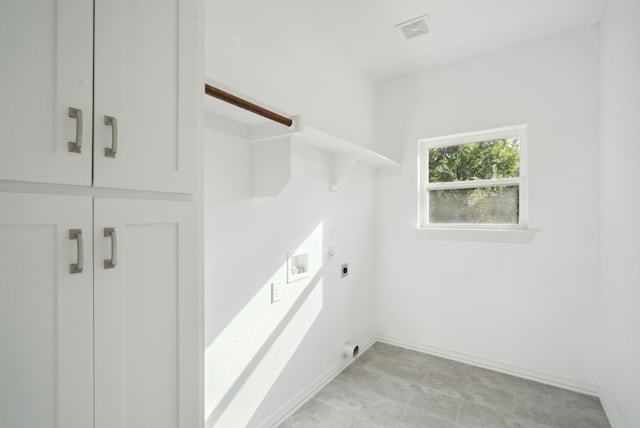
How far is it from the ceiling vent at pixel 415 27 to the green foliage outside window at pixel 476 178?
103 cm

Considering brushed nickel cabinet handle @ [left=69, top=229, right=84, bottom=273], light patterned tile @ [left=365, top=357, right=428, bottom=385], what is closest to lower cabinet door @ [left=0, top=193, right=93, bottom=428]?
brushed nickel cabinet handle @ [left=69, top=229, right=84, bottom=273]

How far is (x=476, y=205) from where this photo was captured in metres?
2.75

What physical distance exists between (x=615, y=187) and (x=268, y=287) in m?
2.18

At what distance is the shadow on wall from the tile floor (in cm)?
39

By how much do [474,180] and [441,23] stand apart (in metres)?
1.29

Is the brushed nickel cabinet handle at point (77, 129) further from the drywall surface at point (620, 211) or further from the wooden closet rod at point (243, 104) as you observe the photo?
the drywall surface at point (620, 211)

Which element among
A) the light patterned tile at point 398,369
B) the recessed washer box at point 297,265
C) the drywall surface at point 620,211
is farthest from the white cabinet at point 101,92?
the light patterned tile at point 398,369

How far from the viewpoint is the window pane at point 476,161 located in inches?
104

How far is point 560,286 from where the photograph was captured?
7.75 ft

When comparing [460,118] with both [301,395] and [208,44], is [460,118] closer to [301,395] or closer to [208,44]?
[208,44]

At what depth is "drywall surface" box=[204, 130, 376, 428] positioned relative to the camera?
5.04ft

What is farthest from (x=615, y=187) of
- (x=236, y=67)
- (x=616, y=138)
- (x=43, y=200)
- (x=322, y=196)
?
(x=43, y=200)

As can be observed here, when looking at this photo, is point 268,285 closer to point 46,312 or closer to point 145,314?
point 145,314

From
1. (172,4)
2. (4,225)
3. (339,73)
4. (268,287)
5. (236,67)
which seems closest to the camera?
(4,225)
